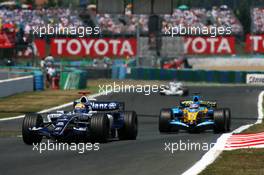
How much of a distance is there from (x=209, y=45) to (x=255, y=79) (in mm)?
20785

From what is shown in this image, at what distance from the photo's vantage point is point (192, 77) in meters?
58.0

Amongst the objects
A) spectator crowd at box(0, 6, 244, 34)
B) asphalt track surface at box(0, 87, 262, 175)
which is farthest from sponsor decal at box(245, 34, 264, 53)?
asphalt track surface at box(0, 87, 262, 175)

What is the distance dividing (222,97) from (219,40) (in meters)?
34.7

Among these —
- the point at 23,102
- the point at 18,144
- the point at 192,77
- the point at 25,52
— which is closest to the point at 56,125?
the point at 18,144

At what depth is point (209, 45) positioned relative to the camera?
76938mm

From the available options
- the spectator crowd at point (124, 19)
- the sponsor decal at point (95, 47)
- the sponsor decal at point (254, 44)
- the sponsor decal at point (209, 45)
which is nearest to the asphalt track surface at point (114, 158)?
the sponsor decal at point (95, 47)

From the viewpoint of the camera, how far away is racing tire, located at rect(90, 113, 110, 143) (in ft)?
57.5

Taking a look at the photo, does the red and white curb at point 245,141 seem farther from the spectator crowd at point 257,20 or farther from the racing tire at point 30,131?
the spectator crowd at point 257,20

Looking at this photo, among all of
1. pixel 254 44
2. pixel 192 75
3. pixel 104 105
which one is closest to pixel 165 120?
pixel 104 105

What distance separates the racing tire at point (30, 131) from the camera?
1794cm

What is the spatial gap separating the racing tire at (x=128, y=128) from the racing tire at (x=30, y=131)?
6.77 ft

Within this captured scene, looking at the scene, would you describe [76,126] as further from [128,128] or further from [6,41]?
[6,41]

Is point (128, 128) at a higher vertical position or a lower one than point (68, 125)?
lower

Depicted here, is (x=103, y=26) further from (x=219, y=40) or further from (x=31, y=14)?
(x=219, y=40)
